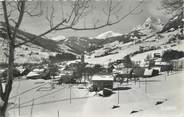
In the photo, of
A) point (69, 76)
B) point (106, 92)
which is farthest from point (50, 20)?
point (69, 76)

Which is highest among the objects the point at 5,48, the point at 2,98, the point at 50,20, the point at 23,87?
the point at 50,20

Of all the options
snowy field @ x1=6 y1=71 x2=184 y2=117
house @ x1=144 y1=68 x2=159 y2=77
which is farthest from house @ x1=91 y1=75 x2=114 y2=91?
house @ x1=144 y1=68 x2=159 y2=77

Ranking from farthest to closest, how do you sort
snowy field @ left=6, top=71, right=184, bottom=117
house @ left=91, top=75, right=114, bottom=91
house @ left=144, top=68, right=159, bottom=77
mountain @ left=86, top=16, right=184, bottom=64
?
mountain @ left=86, top=16, right=184, bottom=64, house @ left=144, top=68, right=159, bottom=77, house @ left=91, top=75, right=114, bottom=91, snowy field @ left=6, top=71, right=184, bottom=117

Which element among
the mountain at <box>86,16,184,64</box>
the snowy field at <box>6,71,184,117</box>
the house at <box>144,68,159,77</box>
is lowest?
the snowy field at <box>6,71,184,117</box>

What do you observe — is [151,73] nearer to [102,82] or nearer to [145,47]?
[102,82]

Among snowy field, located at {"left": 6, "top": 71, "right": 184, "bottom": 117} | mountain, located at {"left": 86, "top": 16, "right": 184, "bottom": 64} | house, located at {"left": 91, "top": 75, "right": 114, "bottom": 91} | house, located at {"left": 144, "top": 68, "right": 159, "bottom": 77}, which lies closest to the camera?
snowy field, located at {"left": 6, "top": 71, "right": 184, "bottom": 117}

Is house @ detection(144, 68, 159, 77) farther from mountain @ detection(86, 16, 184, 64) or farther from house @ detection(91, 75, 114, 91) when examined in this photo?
house @ detection(91, 75, 114, 91)

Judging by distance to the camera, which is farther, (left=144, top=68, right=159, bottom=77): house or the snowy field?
(left=144, top=68, right=159, bottom=77): house

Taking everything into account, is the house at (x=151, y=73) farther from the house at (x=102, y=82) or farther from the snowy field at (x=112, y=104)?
the snowy field at (x=112, y=104)

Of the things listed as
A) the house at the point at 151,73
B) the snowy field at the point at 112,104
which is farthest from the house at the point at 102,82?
the house at the point at 151,73

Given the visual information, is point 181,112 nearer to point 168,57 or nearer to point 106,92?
point 106,92

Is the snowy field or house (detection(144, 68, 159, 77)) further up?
house (detection(144, 68, 159, 77))
